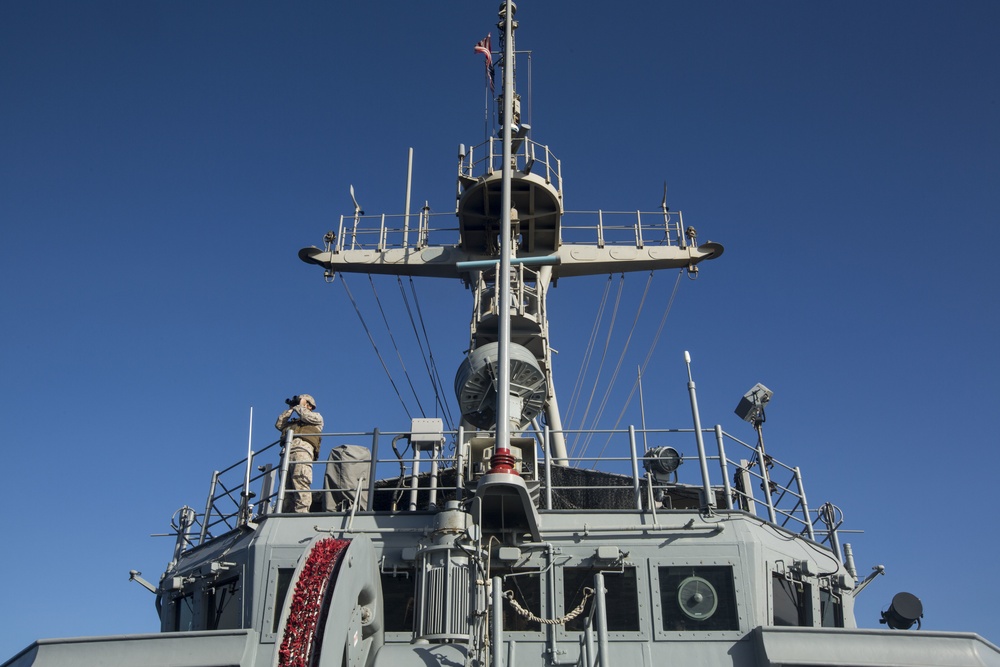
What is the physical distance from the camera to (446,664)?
945 centimetres

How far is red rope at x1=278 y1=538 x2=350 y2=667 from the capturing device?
6.67 meters

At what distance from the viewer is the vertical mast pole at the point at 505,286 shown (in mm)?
9703

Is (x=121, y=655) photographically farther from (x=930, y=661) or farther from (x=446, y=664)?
(x=930, y=661)

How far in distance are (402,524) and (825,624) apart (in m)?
5.52

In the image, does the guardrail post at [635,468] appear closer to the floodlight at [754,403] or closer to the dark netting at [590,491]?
the dark netting at [590,491]

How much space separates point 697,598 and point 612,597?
3.24 feet

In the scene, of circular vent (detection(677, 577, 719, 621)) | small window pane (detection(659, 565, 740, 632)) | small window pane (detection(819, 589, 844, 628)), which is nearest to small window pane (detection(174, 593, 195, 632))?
small window pane (detection(659, 565, 740, 632))

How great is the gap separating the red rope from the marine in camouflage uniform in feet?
13.3

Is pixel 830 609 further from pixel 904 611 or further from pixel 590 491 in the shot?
pixel 590 491

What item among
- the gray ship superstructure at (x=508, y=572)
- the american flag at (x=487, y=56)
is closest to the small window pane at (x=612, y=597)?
the gray ship superstructure at (x=508, y=572)

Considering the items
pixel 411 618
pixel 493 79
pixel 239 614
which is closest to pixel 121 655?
pixel 239 614

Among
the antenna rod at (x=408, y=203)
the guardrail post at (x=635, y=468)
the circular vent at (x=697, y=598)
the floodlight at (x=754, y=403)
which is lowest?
the circular vent at (x=697, y=598)

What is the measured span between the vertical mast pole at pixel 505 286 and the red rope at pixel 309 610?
8.28 feet

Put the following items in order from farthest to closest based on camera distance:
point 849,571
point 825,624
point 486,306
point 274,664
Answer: point 486,306 < point 849,571 < point 825,624 < point 274,664
